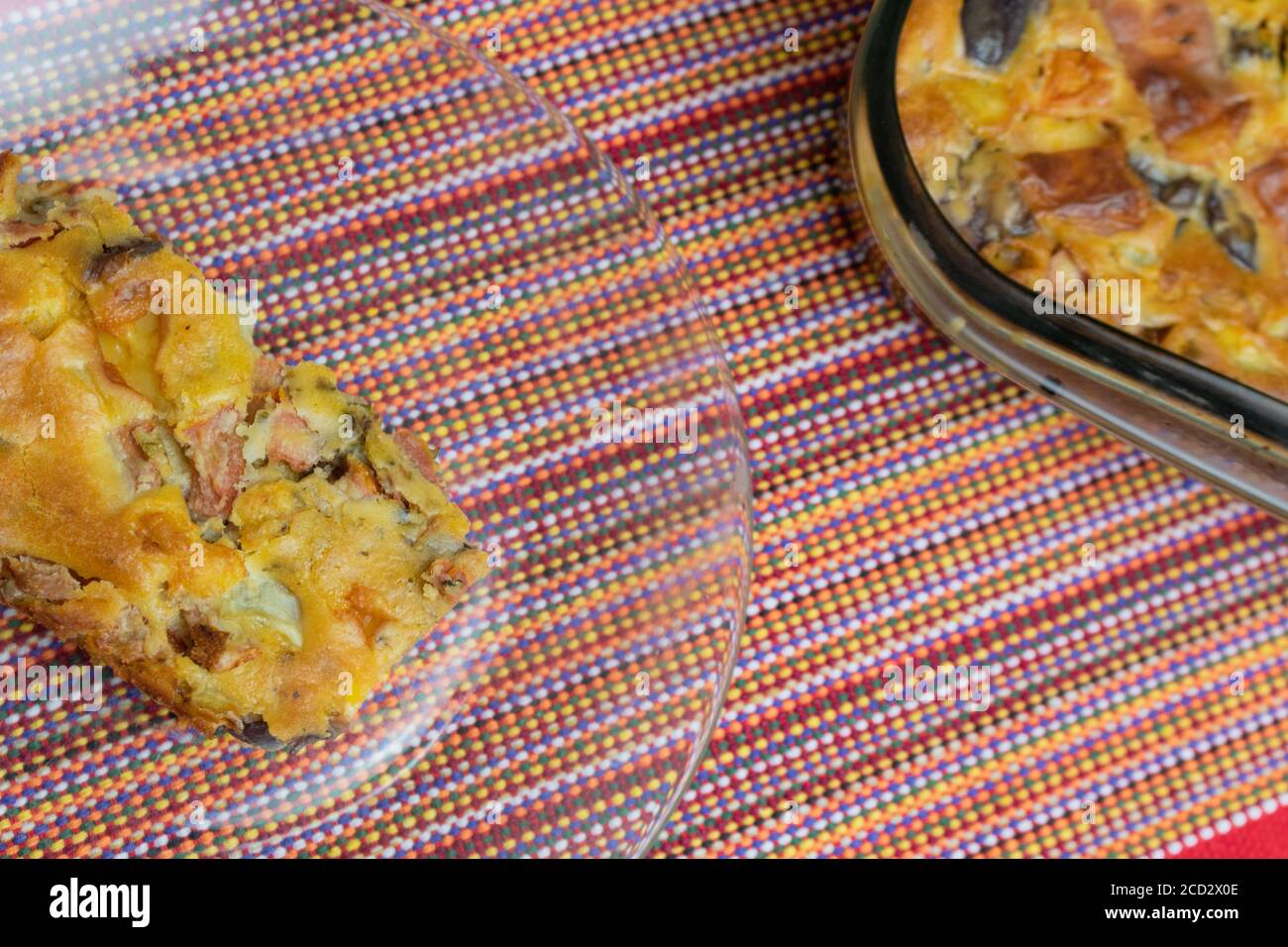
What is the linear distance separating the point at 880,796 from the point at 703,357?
1.69ft

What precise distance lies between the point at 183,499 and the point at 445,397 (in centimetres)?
34

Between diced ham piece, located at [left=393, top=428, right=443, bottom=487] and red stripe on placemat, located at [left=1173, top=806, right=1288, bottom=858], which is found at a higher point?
diced ham piece, located at [left=393, top=428, right=443, bottom=487]

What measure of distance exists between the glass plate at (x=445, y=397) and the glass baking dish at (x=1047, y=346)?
23cm

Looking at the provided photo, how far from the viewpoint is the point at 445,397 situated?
4.24ft

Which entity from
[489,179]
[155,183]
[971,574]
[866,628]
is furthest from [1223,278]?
[155,183]

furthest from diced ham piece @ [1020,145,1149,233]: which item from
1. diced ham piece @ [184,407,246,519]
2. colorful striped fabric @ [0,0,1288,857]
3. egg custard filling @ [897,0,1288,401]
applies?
diced ham piece @ [184,407,246,519]

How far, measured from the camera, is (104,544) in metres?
0.99

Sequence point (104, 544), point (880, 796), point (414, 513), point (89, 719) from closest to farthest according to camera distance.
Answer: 1. point (104, 544)
2. point (414, 513)
3. point (89, 719)
4. point (880, 796)

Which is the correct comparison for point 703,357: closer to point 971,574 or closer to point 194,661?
point 971,574

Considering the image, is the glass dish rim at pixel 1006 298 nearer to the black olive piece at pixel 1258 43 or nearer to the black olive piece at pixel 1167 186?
the black olive piece at pixel 1167 186

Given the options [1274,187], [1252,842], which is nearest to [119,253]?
[1274,187]

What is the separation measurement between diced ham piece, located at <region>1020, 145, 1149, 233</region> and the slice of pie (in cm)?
66

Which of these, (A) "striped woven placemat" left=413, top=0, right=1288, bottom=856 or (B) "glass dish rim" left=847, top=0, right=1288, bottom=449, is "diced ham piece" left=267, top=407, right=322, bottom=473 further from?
(B) "glass dish rim" left=847, top=0, right=1288, bottom=449

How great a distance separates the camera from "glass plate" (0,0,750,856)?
1.24 meters
